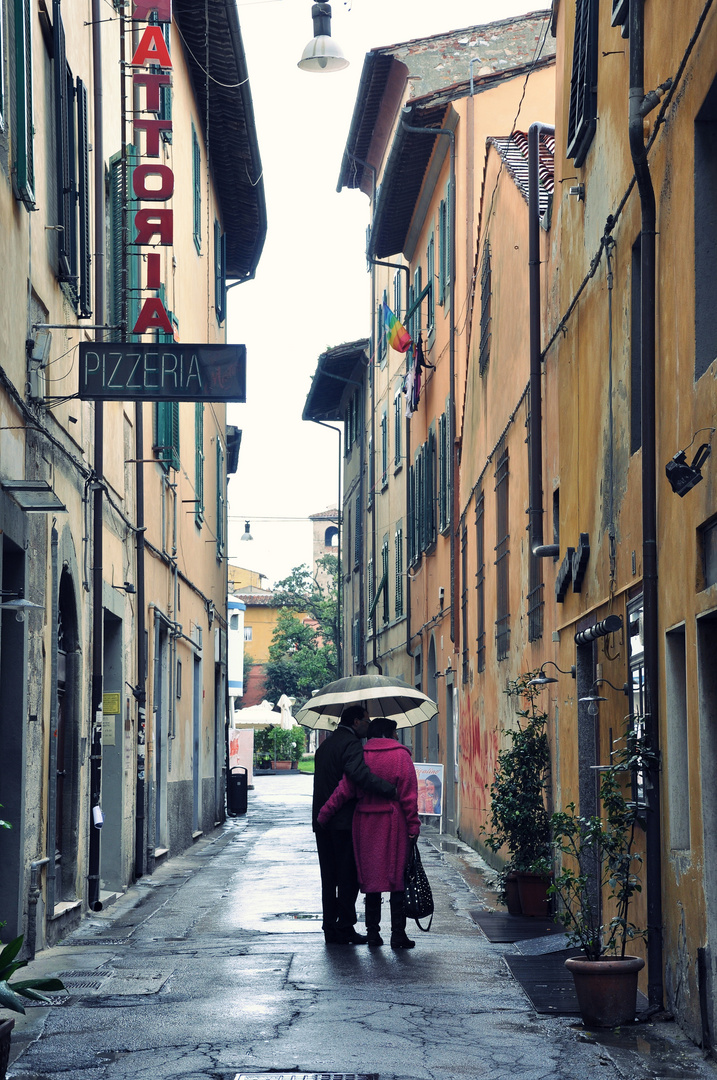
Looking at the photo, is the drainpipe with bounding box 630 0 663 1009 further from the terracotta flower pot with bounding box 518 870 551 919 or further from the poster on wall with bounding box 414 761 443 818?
the poster on wall with bounding box 414 761 443 818

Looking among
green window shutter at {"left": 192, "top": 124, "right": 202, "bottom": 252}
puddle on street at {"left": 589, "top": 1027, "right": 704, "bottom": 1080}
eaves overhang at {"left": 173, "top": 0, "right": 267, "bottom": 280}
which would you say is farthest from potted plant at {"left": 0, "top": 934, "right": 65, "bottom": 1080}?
green window shutter at {"left": 192, "top": 124, "right": 202, "bottom": 252}

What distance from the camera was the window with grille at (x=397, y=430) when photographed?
2708cm

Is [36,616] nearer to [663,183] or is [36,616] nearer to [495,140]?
[663,183]

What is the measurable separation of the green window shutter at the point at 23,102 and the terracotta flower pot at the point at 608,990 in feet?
17.4

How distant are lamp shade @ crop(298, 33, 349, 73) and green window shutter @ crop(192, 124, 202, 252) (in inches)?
153

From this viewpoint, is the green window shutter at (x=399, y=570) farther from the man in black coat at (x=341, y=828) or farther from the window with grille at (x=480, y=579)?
the man in black coat at (x=341, y=828)

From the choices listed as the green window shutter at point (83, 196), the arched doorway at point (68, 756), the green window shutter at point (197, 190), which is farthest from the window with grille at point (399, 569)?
the green window shutter at point (83, 196)

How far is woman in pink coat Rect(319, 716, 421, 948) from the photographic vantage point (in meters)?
9.66

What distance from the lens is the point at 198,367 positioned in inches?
387

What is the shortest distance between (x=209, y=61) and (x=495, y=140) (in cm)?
614

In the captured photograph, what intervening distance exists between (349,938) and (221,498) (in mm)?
17810

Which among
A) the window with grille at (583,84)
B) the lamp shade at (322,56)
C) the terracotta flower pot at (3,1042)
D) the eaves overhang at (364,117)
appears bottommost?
the terracotta flower pot at (3,1042)

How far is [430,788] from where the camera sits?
17.8 meters

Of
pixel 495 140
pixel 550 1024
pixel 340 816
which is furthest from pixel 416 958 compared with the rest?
pixel 495 140
